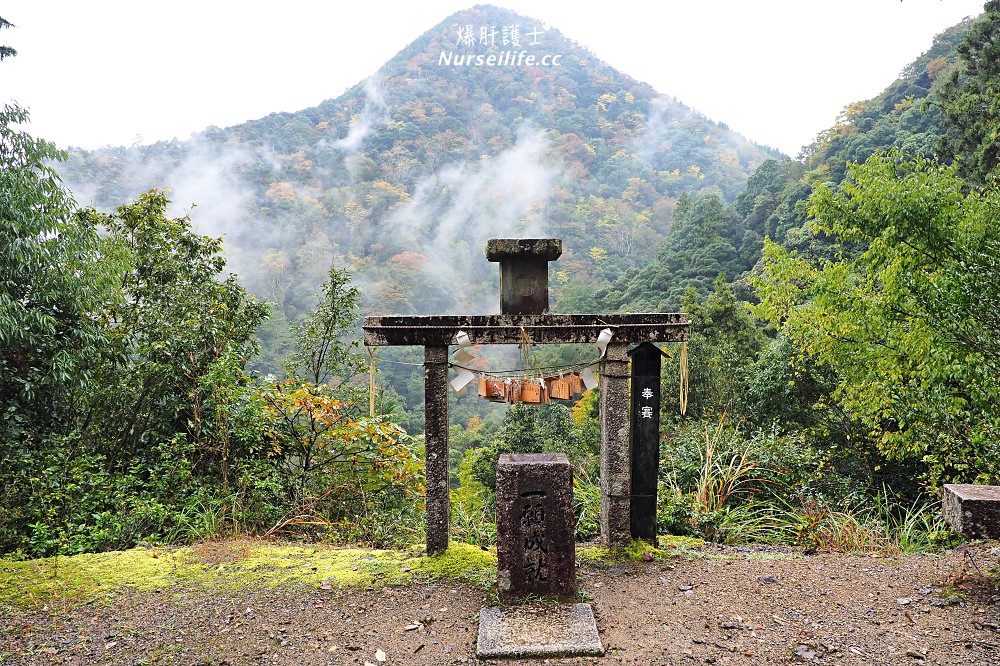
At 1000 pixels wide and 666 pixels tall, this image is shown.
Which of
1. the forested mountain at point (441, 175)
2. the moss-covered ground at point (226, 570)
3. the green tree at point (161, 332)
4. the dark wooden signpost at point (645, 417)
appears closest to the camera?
the moss-covered ground at point (226, 570)

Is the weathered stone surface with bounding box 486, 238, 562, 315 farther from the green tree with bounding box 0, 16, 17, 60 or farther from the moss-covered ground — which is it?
the green tree with bounding box 0, 16, 17, 60

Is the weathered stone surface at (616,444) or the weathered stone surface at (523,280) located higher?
the weathered stone surface at (523,280)

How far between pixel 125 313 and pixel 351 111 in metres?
59.9

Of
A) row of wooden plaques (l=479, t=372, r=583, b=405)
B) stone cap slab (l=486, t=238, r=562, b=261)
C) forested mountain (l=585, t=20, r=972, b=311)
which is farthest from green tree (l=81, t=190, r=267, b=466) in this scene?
forested mountain (l=585, t=20, r=972, b=311)

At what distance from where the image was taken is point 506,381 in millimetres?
5062

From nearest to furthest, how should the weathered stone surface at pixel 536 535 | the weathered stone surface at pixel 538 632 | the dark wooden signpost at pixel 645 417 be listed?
1. the weathered stone surface at pixel 538 632
2. the weathered stone surface at pixel 536 535
3. the dark wooden signpost at pixel 645 417

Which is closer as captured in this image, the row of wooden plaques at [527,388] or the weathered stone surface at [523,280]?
the row of wooden plaques at [527,388]

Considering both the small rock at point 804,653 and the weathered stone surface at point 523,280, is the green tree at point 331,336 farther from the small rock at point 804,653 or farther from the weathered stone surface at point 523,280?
the small rock at point 804,653

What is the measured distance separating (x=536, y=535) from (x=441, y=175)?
57.0 m

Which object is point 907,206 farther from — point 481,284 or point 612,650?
point 481,284

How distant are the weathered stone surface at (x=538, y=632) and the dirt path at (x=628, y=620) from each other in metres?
0.10

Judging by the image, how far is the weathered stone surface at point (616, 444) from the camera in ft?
17.1

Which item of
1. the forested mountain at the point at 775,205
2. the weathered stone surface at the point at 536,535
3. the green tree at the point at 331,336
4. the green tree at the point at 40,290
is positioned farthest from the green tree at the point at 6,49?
the forested mountain at the point at 775,205

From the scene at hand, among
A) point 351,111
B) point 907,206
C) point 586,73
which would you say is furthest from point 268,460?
point 586,73
